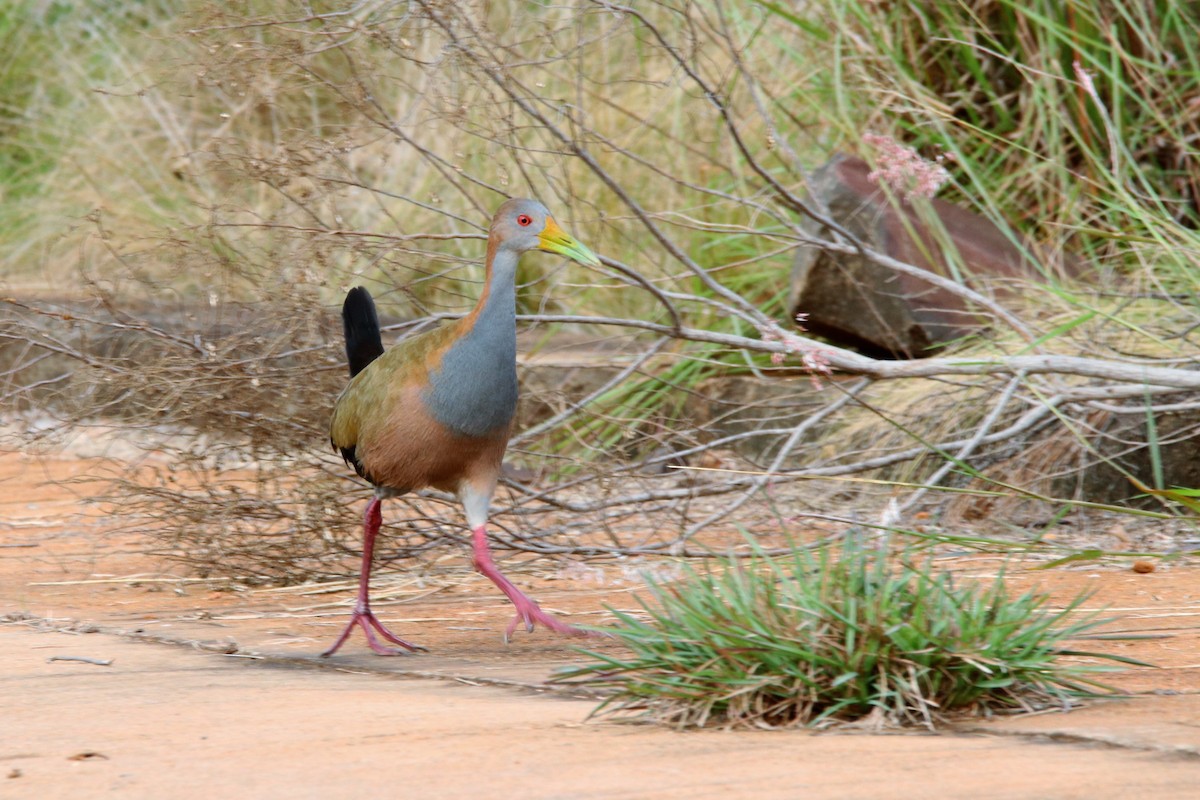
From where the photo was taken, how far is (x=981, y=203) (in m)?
7.14

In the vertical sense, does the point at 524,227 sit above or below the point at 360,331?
above

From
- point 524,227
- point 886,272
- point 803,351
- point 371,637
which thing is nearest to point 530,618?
point 371,637

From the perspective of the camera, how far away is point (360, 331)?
14.6 feet

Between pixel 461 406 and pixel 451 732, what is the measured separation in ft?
4.32

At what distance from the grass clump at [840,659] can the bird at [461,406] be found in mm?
908

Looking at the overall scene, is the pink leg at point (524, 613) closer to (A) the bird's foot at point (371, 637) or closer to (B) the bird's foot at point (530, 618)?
(B) the bird's foot at point (530, 618)

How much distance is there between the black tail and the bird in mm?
315

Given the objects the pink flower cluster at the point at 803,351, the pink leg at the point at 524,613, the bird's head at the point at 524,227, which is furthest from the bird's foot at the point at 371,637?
the pink flower cluster at the point at 803,351

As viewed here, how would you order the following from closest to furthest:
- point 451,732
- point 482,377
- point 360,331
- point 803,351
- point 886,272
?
1. point 451,732
2. point 482,377
3. point 803,351
4. point 360,331
5. point 886,272

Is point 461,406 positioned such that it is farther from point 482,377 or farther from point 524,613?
point 524,613

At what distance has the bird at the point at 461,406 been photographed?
389 cm

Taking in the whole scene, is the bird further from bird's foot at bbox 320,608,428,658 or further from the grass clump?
the grass clump

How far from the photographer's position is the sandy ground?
2.33m

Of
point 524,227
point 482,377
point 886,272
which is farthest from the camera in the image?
point 886,272
